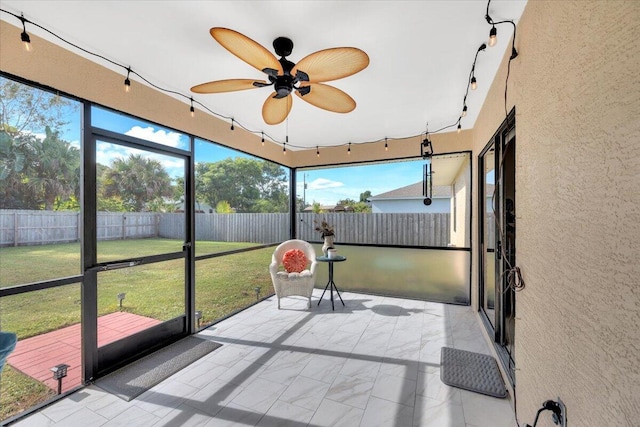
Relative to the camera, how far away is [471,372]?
222 cm

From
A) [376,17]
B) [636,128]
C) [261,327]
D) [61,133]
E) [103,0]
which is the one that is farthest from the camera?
[261,327]

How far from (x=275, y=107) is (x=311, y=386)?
2238 mm

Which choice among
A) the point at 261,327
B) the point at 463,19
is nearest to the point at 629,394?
the point at 463,19

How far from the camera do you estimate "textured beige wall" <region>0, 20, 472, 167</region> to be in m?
1.79

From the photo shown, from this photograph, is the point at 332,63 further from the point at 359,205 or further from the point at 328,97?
the point at 359,205

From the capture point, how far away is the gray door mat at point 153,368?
2041mm

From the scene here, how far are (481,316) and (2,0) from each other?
4828 millimetres

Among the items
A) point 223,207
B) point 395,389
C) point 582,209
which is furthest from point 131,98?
point 395,389

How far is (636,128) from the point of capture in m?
0.73

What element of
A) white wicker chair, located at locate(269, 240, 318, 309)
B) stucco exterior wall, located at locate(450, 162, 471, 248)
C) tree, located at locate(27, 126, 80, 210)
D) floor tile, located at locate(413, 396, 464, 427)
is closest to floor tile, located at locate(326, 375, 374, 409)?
floor tile, located at locate(413, 396, 464, 427)

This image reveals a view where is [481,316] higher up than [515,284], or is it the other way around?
[515,284]

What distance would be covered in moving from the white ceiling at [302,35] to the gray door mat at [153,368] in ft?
8.46

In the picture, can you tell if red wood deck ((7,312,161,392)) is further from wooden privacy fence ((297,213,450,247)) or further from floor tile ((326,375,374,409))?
wooden privacy fence ((297,213,450,247))

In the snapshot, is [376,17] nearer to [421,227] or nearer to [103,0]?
[103,0]
